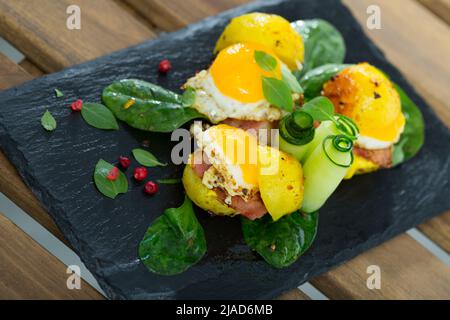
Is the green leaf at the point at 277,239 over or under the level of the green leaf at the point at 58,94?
under

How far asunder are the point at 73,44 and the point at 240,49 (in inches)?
30.3

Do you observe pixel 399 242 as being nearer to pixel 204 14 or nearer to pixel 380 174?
pixel 380 174

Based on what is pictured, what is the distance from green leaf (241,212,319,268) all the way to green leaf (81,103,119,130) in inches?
24.1

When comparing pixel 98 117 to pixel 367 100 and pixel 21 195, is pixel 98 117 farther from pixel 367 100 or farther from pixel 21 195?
pixel 367 100

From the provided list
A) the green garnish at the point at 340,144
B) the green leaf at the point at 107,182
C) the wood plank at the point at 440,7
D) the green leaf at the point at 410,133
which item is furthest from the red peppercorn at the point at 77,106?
the wood plank at the point at 440,7

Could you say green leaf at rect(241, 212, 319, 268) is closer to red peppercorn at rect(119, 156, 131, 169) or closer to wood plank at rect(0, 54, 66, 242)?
red peppercorn at rect(119, 156, 131, 169)

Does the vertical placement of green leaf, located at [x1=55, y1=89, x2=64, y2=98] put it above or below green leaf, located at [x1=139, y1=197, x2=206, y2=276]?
above

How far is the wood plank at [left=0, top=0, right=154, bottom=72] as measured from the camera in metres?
2.87

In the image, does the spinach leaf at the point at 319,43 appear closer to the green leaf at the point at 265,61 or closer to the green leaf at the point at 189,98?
the green leaf at the point at 265,61

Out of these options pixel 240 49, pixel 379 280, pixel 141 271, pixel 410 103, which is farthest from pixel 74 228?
pixel 410 103

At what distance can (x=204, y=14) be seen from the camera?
323 centimetres

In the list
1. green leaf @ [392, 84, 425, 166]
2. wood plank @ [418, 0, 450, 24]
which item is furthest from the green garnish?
wood plank @ [418, 0, 450, 24]

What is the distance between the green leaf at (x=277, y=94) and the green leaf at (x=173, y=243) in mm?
496

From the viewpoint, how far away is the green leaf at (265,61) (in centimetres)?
257
